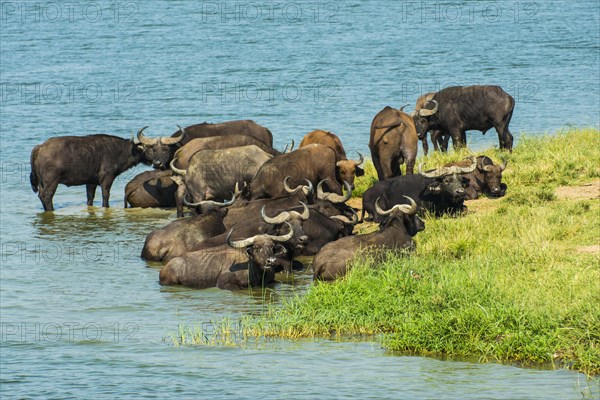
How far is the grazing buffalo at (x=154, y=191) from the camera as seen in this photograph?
22516mm

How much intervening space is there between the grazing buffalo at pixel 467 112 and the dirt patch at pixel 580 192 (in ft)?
13.1

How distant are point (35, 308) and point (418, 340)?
5.36 metres

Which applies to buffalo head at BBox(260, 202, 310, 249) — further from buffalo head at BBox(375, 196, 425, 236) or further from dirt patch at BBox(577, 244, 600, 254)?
dirt patch at BBox(577, 244, 600, 254)

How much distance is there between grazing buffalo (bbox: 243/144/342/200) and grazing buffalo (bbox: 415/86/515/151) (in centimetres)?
421

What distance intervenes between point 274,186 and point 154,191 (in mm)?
3815

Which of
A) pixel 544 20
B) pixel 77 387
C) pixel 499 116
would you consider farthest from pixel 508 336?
pixel 544 20

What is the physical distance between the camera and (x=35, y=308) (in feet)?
50.3

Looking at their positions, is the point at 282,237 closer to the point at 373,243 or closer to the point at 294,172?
the point at 373,243

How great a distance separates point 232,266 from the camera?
1590cm

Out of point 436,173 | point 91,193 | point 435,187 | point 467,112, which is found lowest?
point 91,193

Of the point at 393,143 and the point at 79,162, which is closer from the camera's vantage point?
the point at 393,143

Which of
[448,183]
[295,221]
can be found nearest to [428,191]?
[448,183]

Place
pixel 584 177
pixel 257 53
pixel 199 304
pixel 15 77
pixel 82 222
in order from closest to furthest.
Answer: pixel 199 304
pixel 584 177
pixel 82 222
pixel 15 77
pixel 257 53

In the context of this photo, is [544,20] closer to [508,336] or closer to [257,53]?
[257,53]
